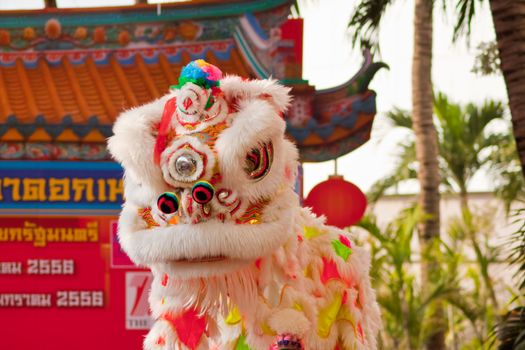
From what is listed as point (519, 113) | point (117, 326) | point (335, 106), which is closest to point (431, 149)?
point (335, 106)

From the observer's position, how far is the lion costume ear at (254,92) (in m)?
3.27

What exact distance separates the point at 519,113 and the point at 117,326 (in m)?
4.11

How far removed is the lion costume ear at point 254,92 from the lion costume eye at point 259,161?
0.53ft

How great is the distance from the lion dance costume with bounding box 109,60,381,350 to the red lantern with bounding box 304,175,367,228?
4315 mm

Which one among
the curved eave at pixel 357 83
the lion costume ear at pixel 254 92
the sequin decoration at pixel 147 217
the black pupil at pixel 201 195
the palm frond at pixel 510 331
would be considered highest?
the curved eave at pixel 357 83

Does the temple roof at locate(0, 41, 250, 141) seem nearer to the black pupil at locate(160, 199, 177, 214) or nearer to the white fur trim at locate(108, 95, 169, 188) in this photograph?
the white fur trim at locate(108, 95, 169, 188)

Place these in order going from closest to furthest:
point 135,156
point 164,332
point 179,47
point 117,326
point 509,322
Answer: point 135,156 → point 164,332 → point 509,322 → point 117,326 → point 179,47

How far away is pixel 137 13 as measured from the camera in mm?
9047

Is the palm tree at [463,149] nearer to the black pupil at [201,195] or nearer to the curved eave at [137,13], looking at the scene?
the curved eave at [137,13]

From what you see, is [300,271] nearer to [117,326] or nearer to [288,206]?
[288,206]

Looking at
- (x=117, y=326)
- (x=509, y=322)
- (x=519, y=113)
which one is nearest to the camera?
(x=519, y=113)

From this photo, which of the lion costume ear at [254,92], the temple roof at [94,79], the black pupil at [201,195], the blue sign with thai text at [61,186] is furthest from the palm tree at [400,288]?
the black pupil at [201,195]

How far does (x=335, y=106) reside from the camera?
8750mm

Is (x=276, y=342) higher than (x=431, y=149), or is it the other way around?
(x=431, y=149)
